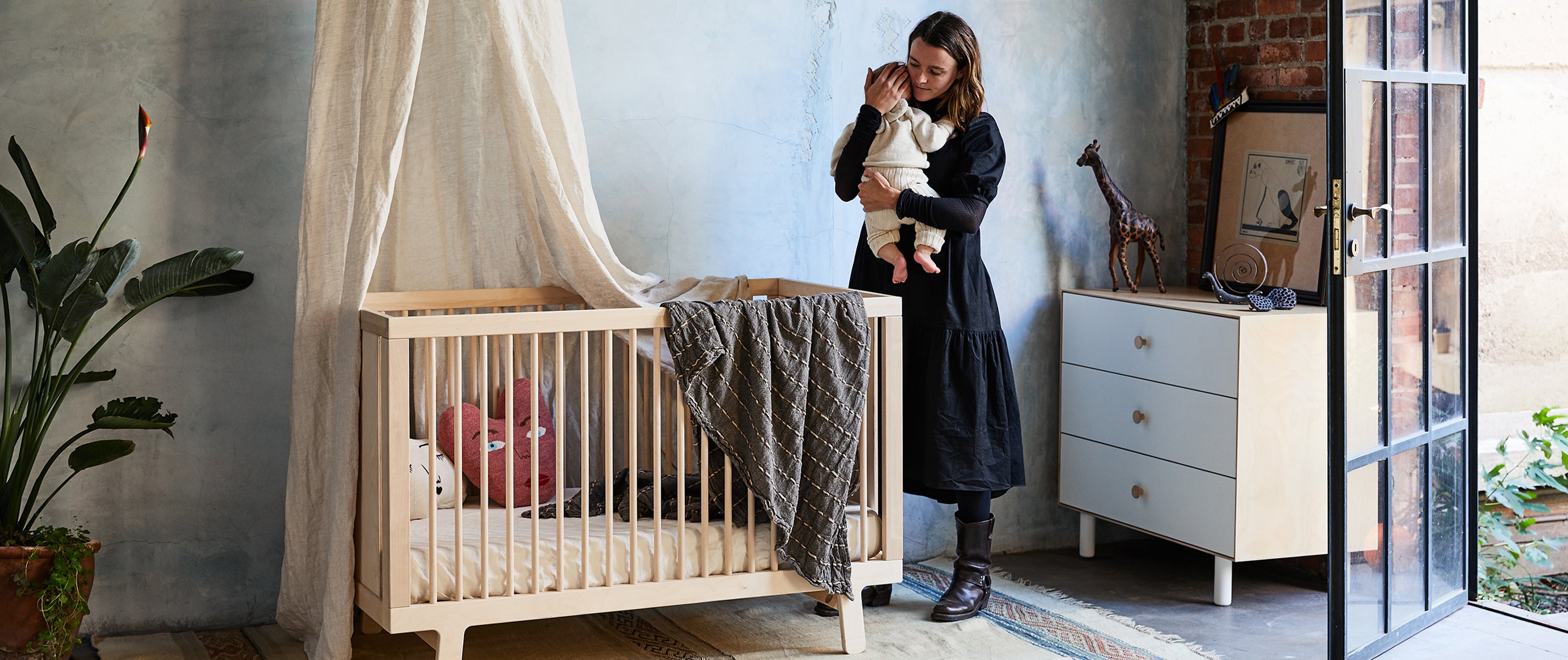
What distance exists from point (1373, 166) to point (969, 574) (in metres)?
1.26

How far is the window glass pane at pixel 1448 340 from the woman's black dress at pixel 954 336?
96 centimetres

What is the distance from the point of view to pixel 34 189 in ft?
7.95

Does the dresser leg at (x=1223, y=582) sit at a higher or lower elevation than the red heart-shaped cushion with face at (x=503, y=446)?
lower

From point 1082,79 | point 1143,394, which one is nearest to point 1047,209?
point 1082,79

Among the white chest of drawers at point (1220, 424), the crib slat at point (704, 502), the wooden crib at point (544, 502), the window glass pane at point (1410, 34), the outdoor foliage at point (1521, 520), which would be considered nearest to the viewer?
the wooden crib at point (544, 502)

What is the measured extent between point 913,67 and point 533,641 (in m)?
1.53

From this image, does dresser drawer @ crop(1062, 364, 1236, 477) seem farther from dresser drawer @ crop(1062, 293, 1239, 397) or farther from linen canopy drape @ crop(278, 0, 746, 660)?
linen canopy drape @ crop(278, 0, 746, 660)

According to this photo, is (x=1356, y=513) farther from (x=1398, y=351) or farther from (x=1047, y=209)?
(x=1047, y=209)

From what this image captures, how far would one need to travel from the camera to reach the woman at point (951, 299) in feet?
9.26

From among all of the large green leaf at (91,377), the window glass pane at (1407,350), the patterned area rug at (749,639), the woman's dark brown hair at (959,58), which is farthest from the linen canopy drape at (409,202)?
the window glass pane at (1407,350)

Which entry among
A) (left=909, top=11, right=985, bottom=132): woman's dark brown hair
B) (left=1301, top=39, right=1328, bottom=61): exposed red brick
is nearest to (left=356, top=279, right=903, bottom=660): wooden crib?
(left=909, top=11, right=985, bottom=132): woman's dark brown hair

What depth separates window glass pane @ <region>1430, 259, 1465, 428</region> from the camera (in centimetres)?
289

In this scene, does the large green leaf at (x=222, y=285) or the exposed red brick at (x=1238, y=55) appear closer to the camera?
the large green leaf at (x=222, y=285)

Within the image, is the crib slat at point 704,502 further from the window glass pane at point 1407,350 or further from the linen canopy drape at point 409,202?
the window glass pane at point 1407,350
